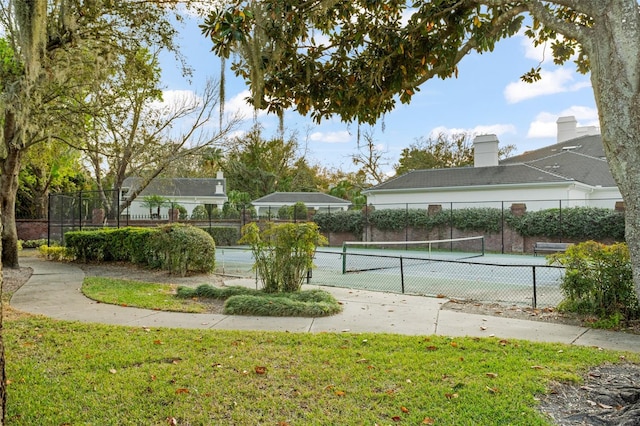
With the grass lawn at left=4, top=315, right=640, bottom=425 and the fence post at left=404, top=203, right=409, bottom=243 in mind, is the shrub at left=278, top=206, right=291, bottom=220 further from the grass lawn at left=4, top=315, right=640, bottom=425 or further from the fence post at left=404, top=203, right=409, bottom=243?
the grass lawn at left=4, top=315, right=640, bottom=425

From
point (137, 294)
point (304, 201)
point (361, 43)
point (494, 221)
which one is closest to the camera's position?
point (361, 43)

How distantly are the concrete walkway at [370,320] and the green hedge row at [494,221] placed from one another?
14609mm

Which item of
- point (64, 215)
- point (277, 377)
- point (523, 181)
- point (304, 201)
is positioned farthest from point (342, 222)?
point (277, 377)

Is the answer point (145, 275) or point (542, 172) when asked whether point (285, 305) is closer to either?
point (145, 275)

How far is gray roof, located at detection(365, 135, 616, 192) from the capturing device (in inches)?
957

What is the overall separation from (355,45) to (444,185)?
22.4m

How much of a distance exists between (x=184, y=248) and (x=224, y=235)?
14.5m

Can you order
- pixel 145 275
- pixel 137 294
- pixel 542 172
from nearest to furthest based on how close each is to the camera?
pixel 137 294 → pixel 145 275 → pixel 542 172

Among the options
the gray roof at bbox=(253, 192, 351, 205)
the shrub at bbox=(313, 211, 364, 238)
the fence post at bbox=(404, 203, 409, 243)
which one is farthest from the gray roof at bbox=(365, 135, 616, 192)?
the gray roof at bbox=(253, 192, 351, 205)

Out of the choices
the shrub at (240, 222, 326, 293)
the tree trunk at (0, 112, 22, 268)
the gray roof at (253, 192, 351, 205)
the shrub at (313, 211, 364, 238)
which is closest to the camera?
the shrub at (240, 222, 326, 293)

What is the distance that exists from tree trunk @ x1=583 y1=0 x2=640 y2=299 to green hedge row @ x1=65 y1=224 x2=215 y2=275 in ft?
32.0

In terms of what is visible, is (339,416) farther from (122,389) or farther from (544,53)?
(544,53)

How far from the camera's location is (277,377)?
13.6 ft

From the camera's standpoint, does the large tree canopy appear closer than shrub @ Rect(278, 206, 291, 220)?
Yes
